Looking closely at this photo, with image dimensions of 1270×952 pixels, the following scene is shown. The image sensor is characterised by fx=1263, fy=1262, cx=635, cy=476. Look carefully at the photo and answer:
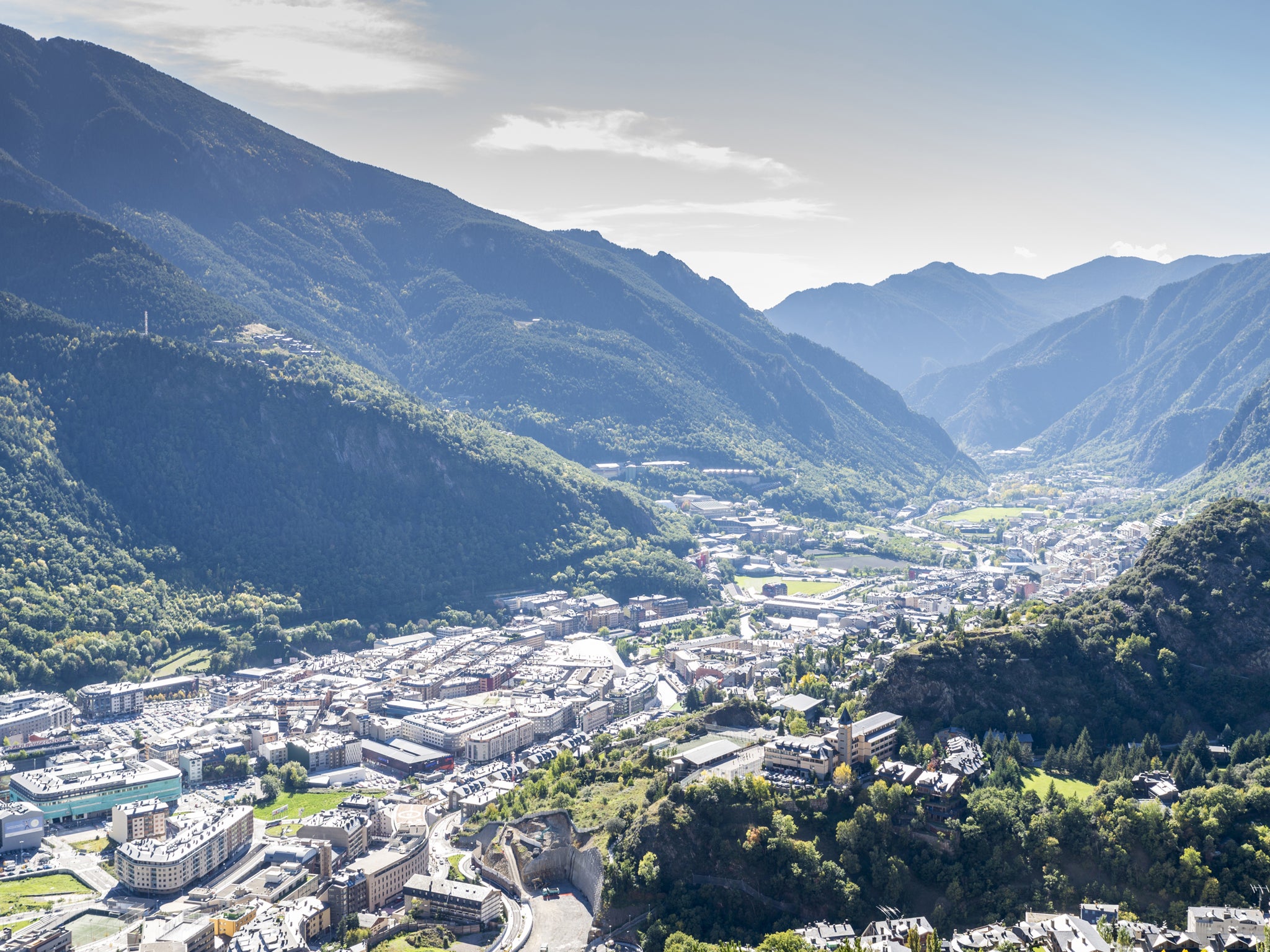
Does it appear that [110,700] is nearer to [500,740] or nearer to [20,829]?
[20,829]

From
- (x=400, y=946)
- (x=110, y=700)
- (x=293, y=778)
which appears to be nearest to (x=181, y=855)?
(x=400, y=946)

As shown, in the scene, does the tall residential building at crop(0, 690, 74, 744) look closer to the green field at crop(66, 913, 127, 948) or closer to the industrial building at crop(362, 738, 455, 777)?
the industrial building at crop(362, 738, 455, 777)

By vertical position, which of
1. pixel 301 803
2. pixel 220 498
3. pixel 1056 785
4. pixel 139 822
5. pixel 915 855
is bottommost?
pixel 301 803

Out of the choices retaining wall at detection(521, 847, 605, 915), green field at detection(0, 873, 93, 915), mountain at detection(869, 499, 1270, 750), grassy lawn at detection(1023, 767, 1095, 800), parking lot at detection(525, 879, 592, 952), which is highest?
mountain at detection(869, 499, 1270, 750)

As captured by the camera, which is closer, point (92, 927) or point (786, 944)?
point (786, 944)

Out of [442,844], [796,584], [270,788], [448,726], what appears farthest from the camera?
[796,584]

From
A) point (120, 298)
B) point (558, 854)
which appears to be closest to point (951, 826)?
point (558, 854)

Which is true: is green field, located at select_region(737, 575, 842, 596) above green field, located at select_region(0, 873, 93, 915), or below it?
above

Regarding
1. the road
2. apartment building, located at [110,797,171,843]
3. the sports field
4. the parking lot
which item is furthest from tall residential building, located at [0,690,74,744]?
the parking lot
